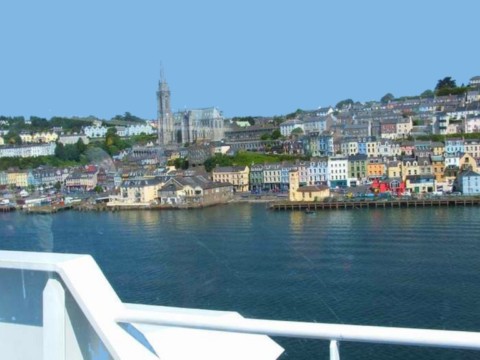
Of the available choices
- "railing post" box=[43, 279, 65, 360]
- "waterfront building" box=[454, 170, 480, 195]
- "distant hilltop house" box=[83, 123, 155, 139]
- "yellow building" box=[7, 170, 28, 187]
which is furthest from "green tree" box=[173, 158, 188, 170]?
"railing post" box=[43, 279, 65, 360]

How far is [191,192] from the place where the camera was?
1364 cm

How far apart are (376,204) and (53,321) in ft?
36.6

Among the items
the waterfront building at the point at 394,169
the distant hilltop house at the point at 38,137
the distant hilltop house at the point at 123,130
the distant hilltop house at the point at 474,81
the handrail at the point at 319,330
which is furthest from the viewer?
the distant hilltop house at the point at 123,130

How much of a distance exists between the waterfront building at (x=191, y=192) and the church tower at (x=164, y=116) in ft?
27.0

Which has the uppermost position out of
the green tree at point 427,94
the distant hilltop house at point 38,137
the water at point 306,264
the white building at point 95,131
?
the green tree at point 427,94

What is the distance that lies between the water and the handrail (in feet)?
3.91

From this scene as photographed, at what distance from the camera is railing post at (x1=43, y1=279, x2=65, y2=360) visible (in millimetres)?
479

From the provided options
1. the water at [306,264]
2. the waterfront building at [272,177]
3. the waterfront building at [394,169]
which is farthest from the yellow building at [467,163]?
the waterfront building at [272,177]

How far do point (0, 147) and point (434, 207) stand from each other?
13.3m

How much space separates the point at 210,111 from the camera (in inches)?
895

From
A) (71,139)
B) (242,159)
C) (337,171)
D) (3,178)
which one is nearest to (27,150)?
(71,139)

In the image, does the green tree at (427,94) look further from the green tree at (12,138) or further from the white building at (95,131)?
the green tree at (12,138)

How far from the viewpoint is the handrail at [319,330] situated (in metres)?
0.39

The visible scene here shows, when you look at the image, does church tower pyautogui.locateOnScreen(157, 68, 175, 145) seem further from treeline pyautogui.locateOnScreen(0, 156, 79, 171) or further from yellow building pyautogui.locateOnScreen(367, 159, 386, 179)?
yellow building pyautogui.locateOnScreen(367, 159, 386, 179)
